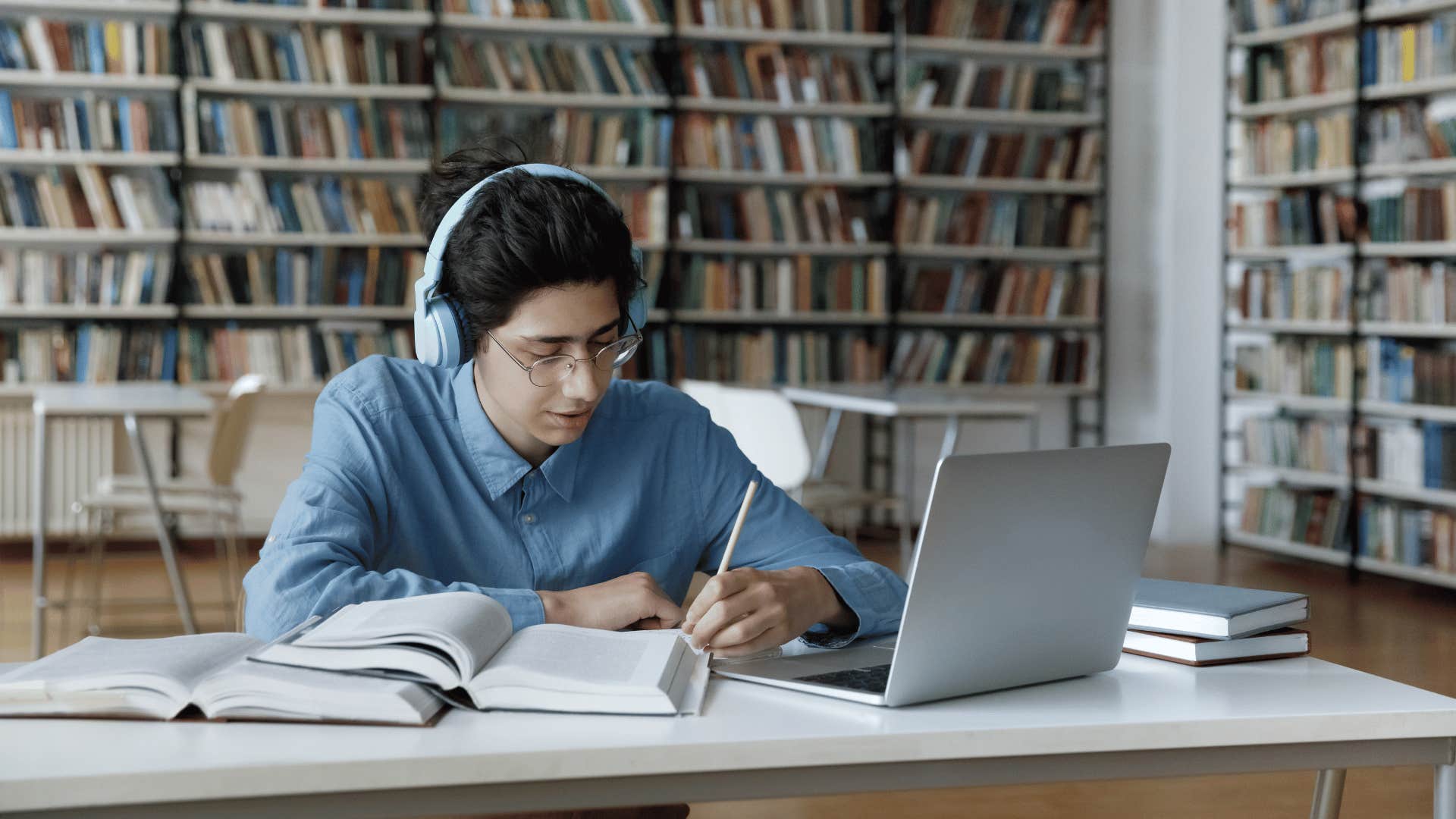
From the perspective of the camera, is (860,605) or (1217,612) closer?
(1217,612)

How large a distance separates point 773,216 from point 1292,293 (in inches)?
82.6

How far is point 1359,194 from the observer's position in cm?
510

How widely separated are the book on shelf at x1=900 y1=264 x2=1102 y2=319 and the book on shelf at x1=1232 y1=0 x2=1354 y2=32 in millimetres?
1222

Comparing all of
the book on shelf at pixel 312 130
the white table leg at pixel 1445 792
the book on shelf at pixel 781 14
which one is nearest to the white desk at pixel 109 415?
the book on shelf at pixel 312 130

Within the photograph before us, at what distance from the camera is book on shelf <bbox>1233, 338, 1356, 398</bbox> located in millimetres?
5109

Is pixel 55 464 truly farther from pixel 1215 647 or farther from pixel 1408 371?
pixel 1215 647

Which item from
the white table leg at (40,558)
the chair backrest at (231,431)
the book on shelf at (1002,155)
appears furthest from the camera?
the book on shelf at (1002,155)

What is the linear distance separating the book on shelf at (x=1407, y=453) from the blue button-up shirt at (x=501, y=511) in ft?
12.9

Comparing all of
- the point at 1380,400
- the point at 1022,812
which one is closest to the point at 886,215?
the point at 1380,400

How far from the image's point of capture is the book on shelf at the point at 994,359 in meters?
6.04

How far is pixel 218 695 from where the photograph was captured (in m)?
0.84

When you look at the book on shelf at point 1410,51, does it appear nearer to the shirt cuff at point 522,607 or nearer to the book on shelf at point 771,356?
the book on shelf at point 771,356

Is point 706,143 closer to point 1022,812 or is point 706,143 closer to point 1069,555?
point 1022,812

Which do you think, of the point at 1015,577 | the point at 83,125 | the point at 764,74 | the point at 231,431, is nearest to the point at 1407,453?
the point at 764,74
